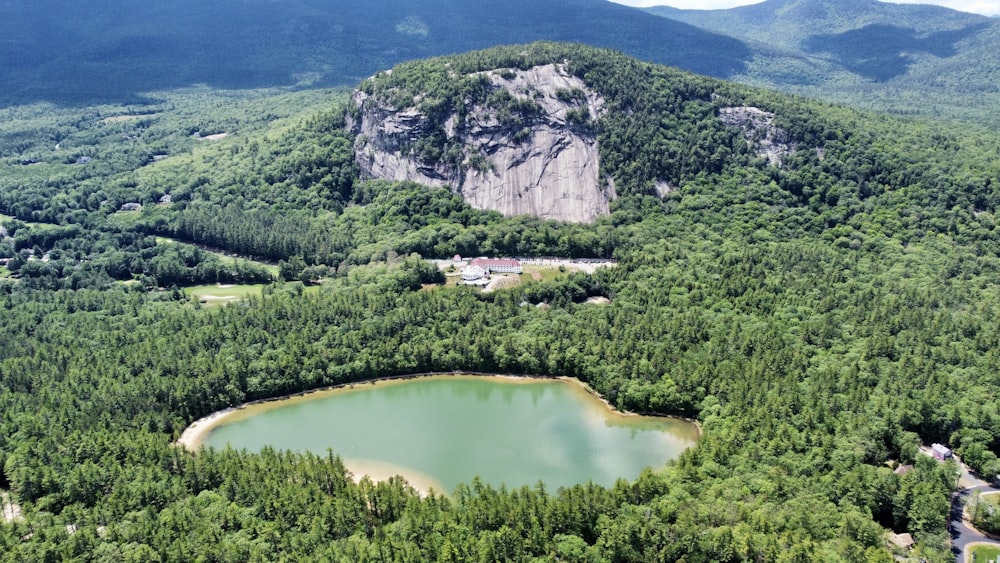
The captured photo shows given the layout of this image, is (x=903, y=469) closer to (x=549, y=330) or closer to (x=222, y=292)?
(x=549, y=330)

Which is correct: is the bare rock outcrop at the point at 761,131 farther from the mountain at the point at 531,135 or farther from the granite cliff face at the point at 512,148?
the granite cliff face at the point at 512,148

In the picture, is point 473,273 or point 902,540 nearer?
point 902,540

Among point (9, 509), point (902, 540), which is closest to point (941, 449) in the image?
point (902, 540)

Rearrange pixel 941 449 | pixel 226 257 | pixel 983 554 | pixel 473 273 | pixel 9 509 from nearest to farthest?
pixel 983 554
pixel 9 509
pixel 941 449
pixel 473 273
pixel 226 257

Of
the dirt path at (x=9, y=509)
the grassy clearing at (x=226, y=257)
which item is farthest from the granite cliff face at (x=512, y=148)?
the dirt path at (x=9, y=509)

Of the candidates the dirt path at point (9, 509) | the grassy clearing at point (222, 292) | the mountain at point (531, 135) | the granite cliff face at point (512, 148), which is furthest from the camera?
the mountain at point (531, 135)

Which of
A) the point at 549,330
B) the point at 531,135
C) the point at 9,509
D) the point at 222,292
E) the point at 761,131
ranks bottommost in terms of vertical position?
the point at 9,509
